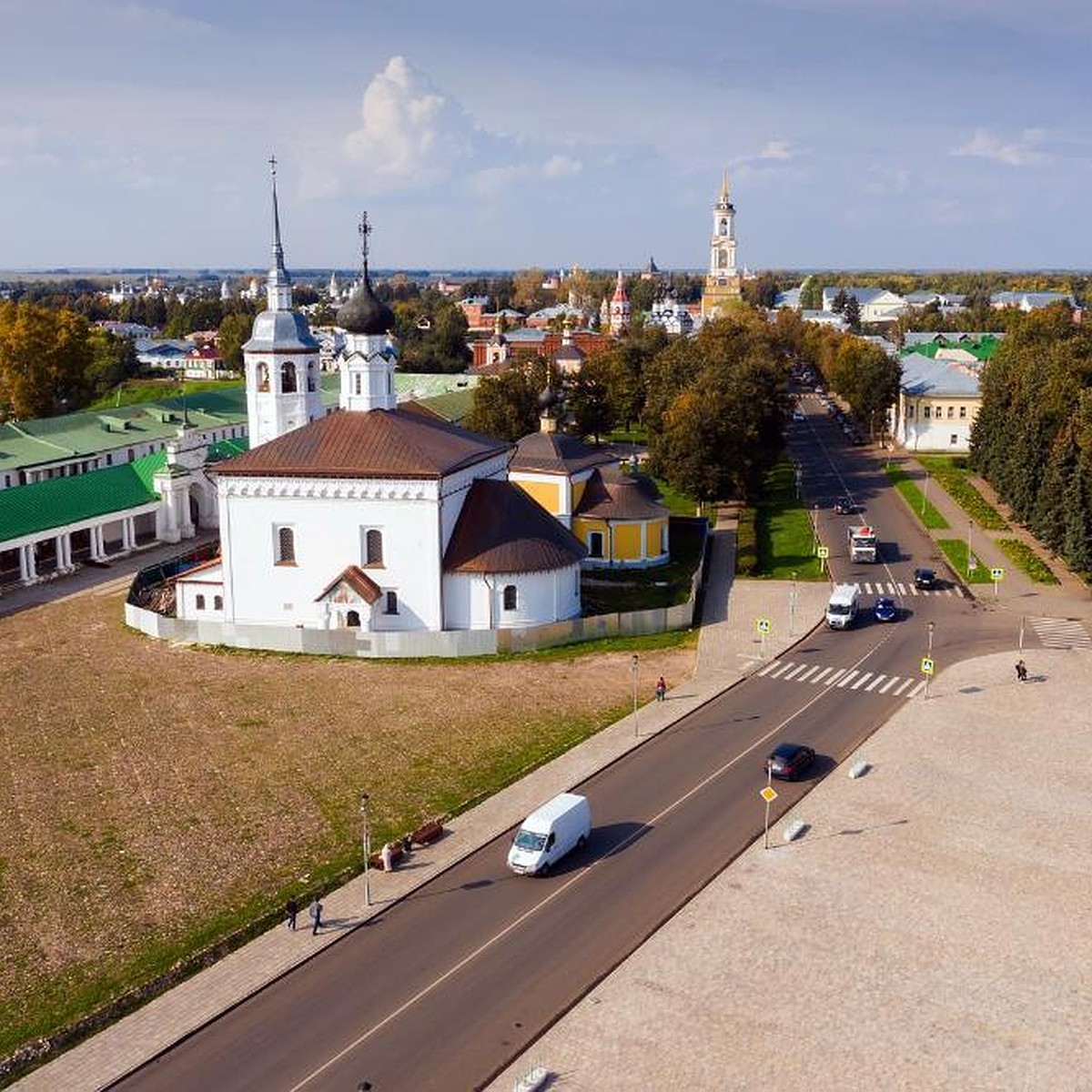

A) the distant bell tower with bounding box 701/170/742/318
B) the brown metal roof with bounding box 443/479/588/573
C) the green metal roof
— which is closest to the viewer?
the brown metal roof with bounding box 443/479/588/573

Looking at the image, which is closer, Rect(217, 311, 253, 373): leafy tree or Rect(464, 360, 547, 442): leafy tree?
Rect(464, 360, 547, 442): leafy tree

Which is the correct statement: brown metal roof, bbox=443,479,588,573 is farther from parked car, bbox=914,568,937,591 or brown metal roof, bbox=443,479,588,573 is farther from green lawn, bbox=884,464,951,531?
green lawn, bbox=884,464,951,531

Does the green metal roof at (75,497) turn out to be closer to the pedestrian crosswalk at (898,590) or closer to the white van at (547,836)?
the white van at (547,836)

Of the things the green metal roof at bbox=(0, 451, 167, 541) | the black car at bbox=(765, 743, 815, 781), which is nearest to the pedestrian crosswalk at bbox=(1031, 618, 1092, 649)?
the black car at bbox=(765, 743, 815, 781)

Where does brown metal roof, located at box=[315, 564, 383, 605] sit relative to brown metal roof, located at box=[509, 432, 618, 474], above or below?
below

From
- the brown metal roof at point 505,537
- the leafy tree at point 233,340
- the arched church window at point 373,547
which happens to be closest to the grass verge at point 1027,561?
the brown metal roof at point 505,537

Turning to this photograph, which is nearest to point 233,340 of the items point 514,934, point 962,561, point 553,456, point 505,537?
point 553,456
